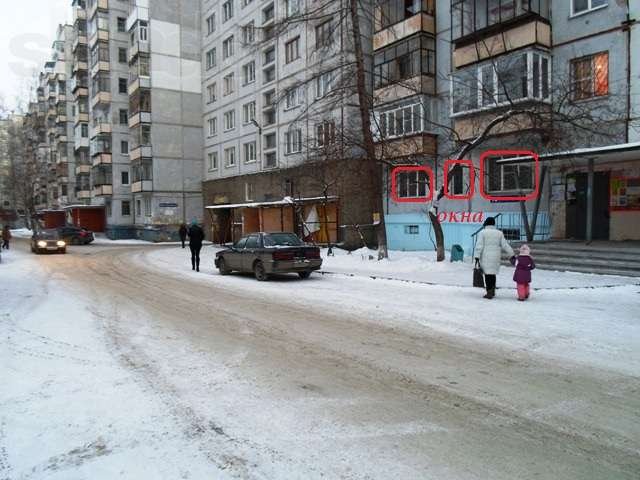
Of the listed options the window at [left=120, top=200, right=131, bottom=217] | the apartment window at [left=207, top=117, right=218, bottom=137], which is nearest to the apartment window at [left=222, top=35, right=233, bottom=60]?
the apartment window at [left=207, top=117, right=218, bottom=137]

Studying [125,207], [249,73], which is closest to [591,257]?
[249,73]

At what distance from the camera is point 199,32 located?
146 feet

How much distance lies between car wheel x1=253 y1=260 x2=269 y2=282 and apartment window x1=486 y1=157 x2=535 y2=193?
33.1 feet

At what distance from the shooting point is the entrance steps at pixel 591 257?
1288cm

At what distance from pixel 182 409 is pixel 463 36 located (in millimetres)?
20078

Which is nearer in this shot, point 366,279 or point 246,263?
point 366,279

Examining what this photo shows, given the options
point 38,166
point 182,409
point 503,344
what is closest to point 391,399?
point 182,409

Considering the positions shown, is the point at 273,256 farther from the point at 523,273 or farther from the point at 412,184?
the point at 412,184

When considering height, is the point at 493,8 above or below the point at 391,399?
above

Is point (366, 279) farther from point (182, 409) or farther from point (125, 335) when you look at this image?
point (182, 409)

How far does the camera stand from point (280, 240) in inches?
601

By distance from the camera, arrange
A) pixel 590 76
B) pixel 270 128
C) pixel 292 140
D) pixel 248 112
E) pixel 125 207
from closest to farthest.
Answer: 1. pixel 590 76
2. pixel 292 140
3. pixel 270 128
4. pixel 248 112
5. pixel 125 207

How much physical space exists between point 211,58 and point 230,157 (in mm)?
9603

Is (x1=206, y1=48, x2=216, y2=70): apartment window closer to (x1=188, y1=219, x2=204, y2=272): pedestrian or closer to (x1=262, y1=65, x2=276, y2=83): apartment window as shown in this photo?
(x1=262, y1=65, x2=276, y2=83): apartment window
